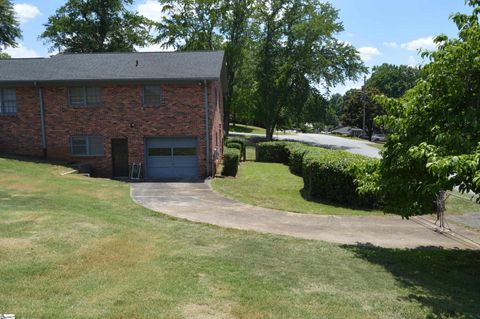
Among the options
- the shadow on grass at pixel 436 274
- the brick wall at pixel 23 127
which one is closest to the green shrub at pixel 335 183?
the shadow on grass at pixel 436 274

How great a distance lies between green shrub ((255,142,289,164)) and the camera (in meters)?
32.4

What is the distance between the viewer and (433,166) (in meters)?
5.98

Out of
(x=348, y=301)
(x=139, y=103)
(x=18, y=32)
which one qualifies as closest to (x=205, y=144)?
(x=139, y=103)

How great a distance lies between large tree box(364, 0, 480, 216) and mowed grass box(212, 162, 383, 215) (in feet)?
18.4

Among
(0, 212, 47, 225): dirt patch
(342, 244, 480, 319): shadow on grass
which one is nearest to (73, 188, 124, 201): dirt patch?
(0, 212, 47, 225): dirt patch

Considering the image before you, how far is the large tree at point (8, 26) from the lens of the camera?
1889 inches

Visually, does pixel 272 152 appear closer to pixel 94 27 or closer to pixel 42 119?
pixel 42 119

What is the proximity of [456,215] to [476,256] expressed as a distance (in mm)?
5324

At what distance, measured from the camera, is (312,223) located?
12.7m

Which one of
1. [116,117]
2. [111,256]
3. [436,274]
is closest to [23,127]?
[116,117]

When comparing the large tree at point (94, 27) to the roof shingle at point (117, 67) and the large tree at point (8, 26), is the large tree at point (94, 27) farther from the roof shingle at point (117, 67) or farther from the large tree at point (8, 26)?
the roof shingle at point (117, 67)

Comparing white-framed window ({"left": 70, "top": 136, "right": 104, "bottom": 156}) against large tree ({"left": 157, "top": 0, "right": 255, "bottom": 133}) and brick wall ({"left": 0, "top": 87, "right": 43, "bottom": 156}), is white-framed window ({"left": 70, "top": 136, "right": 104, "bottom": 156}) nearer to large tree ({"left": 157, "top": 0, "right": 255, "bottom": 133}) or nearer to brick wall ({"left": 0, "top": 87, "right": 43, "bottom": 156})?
brick wall ({"left": 0, "top": 87, "right": 43, "bottom": 156})

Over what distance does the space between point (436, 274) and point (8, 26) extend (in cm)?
5529

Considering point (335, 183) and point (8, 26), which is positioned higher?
point (8, 26)
